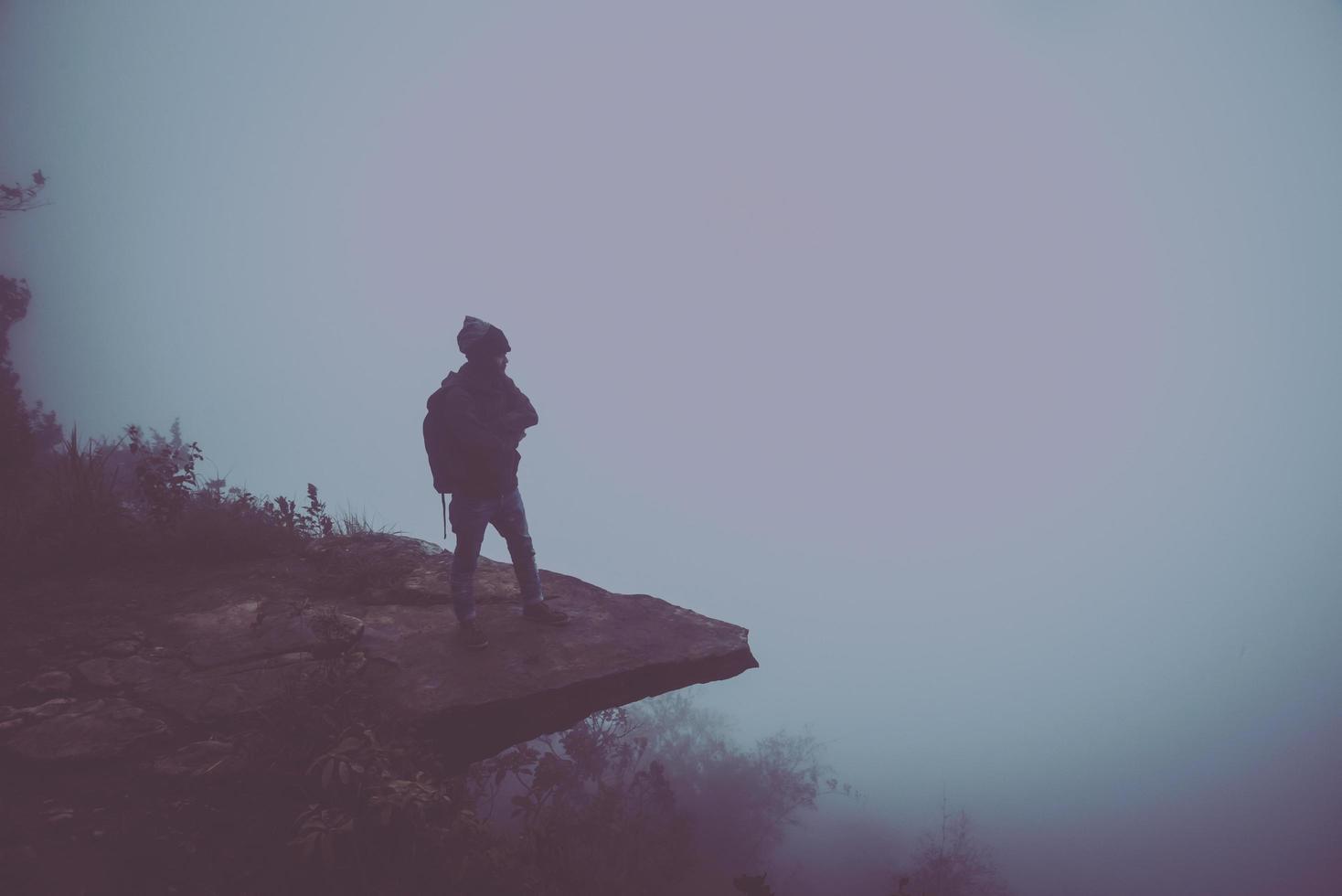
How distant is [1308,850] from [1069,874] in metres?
31.0

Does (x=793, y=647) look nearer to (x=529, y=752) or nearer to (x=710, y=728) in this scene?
(x=710, y=728)

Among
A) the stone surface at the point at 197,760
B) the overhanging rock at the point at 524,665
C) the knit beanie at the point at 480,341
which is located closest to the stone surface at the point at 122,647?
the stone surface at the point at 197,760

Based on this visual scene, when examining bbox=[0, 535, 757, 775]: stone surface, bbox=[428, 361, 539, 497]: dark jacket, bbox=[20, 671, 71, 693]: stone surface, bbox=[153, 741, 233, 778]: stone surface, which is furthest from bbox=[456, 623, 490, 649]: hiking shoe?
bbox=[20, 671, 71, 693]: stone surface

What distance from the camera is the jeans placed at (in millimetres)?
5105

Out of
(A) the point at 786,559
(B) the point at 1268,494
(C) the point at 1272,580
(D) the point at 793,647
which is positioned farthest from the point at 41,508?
(B) the point at 1268,494

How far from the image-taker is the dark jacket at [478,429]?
5027 millimetres

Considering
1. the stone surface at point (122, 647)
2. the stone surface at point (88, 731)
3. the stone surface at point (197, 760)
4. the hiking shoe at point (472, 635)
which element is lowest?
the stone surface at point (197, 760)

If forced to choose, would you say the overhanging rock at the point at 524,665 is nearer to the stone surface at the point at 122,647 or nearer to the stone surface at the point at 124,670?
the stone surface at the point at 124,670

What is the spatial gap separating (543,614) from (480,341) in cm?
322

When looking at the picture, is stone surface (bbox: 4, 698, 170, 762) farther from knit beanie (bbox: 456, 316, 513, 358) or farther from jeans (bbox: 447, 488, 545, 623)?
knit beanie (bbox: 456, 316, 513, 358)

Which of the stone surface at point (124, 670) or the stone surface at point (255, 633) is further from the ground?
the stone surface at point (255, 633)

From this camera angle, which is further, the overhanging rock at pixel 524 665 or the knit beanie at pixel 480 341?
the knit beanie at pixel 480 341

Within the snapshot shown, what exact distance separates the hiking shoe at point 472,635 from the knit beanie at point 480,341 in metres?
2.85

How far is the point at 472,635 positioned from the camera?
4.96 metres
